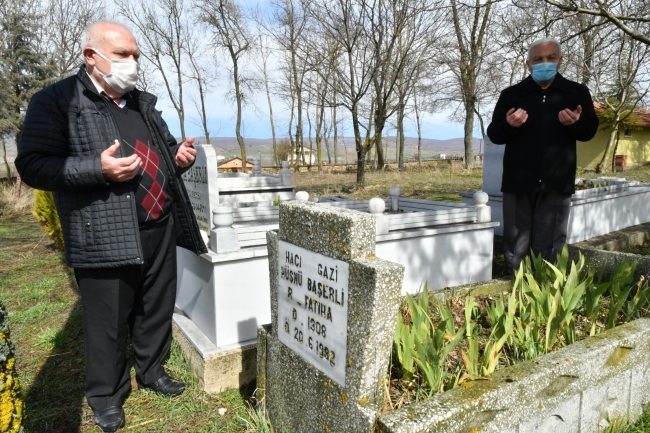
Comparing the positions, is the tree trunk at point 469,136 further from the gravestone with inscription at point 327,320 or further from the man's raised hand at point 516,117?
the gravestone with inscription at point 327,320

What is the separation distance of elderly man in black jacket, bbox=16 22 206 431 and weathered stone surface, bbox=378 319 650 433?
1.68 m

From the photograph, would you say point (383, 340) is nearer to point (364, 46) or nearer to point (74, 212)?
point (74, 212)

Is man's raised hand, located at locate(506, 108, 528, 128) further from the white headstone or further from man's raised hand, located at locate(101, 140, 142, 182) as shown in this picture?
man's raised hand, located at locate(101, 140, 142, 182)

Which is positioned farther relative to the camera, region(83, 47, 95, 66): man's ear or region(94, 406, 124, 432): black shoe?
region(94, 406, 124, 432): black shoe

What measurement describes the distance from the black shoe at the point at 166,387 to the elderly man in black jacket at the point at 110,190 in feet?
0.69

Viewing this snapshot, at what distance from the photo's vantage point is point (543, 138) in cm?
354

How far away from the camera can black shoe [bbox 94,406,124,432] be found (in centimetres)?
268

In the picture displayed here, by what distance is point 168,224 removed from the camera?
2.93 m

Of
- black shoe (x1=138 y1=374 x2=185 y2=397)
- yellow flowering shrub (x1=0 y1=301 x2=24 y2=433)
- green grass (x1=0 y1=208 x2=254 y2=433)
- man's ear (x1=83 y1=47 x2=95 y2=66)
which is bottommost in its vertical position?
green grass (x1=0 y1=208 x2=254 y2=433)

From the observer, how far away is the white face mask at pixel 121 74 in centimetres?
253

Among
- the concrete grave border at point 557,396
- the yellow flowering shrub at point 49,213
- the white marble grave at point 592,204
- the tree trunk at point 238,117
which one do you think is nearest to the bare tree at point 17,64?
the tree trunk at point 238,117

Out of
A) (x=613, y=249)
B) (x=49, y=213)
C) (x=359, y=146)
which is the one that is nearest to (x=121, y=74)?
(x=49, y=213)

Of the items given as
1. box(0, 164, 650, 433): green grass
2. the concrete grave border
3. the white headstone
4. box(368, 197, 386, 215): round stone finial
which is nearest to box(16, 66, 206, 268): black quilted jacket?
box(0, 164, 650, 433): green grass

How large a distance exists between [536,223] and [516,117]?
89 centimetres
